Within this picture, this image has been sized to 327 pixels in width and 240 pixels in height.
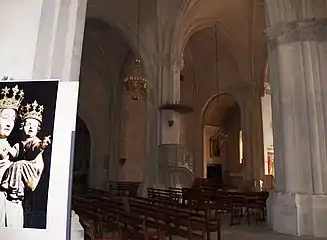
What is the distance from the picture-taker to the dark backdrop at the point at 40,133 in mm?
2562

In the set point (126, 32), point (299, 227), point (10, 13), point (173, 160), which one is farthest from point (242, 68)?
point (10, 13)

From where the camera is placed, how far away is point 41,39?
3311mm

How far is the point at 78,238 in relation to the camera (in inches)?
128

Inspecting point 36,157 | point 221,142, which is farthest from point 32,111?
point 221,142

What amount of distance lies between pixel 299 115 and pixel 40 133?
6.65m

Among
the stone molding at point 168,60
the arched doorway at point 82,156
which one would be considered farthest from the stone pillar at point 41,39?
the arched doorway at point 82,156

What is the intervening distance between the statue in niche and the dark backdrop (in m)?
21.1

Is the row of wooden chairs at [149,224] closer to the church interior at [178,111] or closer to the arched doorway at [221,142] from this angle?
the church interior at [178,111]

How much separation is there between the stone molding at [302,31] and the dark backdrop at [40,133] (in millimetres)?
6920

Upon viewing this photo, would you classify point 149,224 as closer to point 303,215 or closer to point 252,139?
point 303,215

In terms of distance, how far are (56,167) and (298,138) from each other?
6535 mm

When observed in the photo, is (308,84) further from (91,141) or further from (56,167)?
(91,141)

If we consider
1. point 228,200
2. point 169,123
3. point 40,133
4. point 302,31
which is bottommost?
point 228,200

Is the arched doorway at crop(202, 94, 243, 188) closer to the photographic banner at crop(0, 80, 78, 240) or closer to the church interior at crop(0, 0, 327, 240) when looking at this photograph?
the church interior at crop(0, 0, 327, 240)
